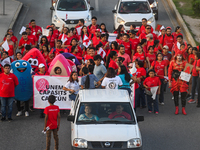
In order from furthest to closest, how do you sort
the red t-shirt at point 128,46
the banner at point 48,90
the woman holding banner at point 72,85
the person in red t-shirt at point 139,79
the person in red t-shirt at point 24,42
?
the person in red t-shirt at point 24,42, the red t-shirt at point 128,46, the person in red t-shirt at point 139,79, the banner at point 48,90, the woman holding banner at point 72,85

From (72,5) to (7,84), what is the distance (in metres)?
10.4

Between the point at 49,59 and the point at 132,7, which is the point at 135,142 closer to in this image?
the point at 49,59

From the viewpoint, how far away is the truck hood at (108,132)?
842 cm

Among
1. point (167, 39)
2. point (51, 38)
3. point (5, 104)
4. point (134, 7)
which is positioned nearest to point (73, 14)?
point (134, 7)

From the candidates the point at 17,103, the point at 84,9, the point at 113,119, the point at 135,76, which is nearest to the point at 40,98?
the point at 17,103

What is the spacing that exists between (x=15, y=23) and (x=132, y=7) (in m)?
7.80

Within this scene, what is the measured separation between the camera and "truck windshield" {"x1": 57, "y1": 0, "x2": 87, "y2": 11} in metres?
21.1

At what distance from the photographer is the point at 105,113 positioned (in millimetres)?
9086

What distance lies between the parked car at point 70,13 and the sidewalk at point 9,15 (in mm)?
3228

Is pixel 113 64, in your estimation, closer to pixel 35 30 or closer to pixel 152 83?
pixel 152 83

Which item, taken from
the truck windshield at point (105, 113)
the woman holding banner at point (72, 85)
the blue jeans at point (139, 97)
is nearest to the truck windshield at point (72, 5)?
the blue jeans at point (139, 97)

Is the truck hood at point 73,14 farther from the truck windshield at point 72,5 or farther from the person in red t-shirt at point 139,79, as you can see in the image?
the person in red t-shirt at point 139,79

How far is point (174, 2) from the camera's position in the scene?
29828 mm

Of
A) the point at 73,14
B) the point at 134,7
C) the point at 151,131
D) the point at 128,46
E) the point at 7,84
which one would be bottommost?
the point at 151,131
